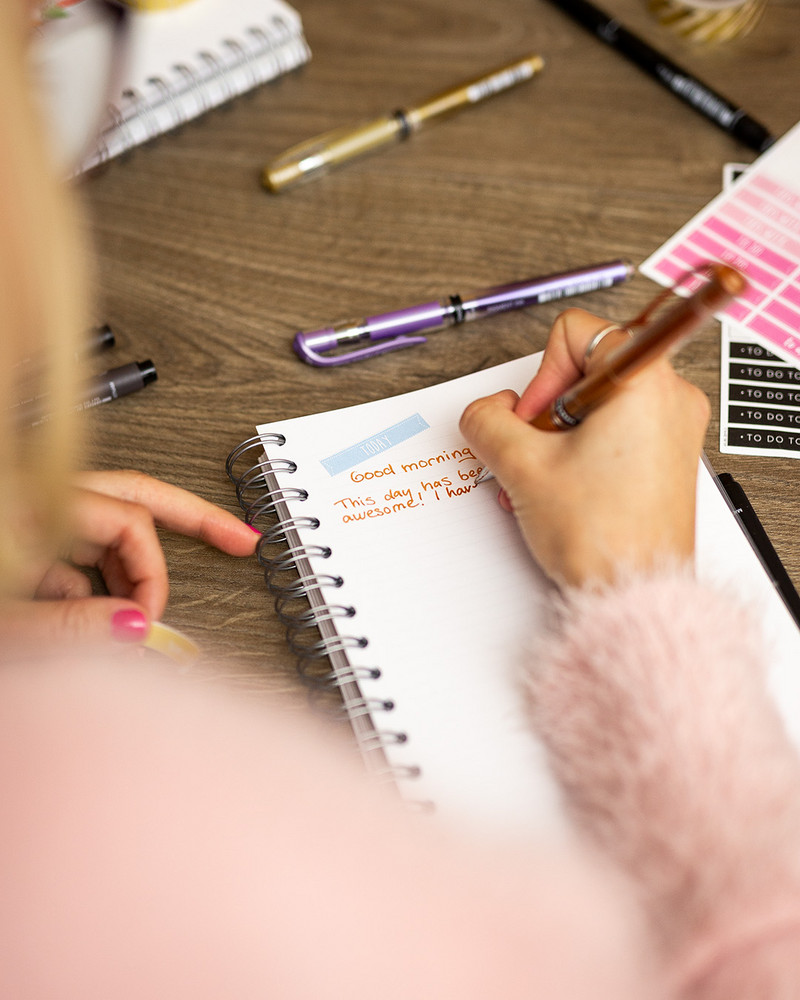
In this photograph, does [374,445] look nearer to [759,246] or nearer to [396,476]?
[396,476]

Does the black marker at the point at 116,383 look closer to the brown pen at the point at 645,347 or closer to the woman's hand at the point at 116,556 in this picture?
the woman's hand at the point at 116,556

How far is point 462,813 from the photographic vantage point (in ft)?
1.67

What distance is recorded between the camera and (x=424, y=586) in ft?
1.94

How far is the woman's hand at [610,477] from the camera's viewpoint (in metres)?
0.54

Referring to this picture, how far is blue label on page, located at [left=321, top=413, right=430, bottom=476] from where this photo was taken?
645mm

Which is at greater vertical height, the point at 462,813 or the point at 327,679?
the point at 327,679

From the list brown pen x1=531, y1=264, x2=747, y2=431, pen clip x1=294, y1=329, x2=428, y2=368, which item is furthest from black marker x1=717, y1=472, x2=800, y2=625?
pen clip x1=294, y1=329, x2=428, y2=368

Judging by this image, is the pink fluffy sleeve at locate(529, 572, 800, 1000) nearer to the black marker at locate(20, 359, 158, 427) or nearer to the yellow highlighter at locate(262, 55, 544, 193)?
the black marker at locate(20, 359, 158, 427)

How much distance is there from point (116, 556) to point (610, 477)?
1.10 ft

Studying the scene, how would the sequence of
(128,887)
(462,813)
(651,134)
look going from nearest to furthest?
(128,887) < (462,813) < (651,134)

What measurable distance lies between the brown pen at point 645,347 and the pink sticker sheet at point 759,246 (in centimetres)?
21

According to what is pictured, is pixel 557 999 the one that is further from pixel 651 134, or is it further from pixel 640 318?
pixel 651 134

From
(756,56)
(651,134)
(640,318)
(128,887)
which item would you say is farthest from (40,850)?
(756,56)

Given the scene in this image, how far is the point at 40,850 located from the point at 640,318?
1.47 ft
